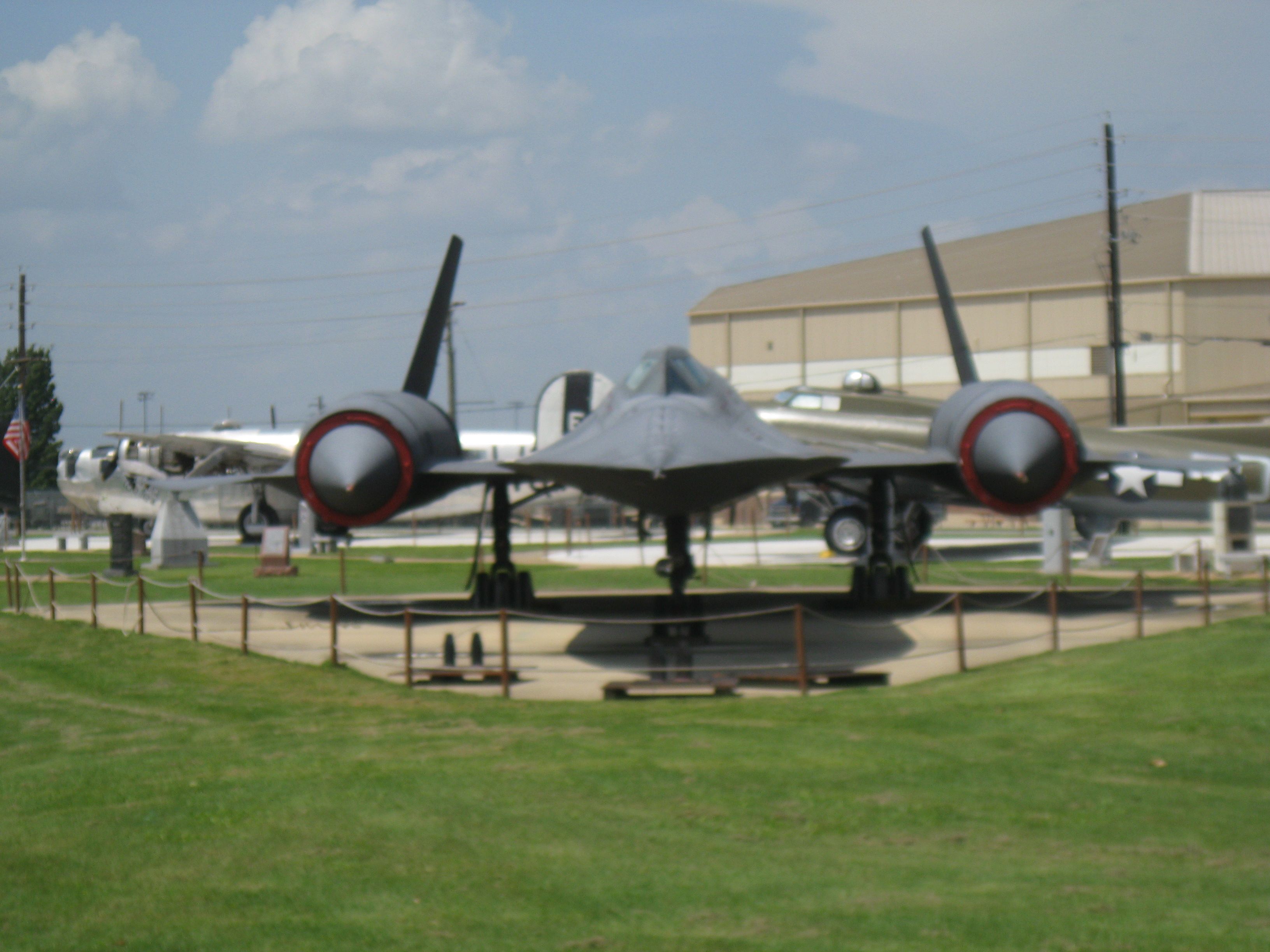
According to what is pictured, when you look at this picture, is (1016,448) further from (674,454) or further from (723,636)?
(674,454)

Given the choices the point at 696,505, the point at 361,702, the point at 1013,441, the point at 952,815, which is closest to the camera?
the point at 952,815

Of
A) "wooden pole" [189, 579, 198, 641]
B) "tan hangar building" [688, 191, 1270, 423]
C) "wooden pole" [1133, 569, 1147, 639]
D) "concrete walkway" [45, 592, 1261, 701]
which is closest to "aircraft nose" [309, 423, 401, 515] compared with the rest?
"concrete walkway" [45, 592, 1261, 701]

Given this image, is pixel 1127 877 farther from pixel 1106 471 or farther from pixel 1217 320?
pixel 1217 320

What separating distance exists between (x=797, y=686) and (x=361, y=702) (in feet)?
11.4

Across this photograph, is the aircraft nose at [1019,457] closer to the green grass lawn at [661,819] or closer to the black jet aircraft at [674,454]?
the black jet aircraft at [674,454]

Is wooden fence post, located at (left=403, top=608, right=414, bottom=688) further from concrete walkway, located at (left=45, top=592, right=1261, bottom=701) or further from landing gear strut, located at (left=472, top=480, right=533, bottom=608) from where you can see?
landing gear strut, located at (left=472, top=480, right=533, bottom=608)

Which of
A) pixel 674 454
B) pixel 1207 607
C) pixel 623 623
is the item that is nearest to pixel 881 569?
pixel 1207 607

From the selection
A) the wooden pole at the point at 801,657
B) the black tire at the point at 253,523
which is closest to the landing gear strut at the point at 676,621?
the wooden pole at the point at 801,657

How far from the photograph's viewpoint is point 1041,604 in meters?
17.3

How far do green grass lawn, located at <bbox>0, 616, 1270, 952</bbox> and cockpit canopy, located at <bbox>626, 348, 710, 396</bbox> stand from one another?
4.30 metres

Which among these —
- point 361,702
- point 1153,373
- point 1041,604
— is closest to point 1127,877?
point 361,702

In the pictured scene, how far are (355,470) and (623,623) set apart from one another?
438 centimetres

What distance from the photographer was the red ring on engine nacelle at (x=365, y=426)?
593 inches

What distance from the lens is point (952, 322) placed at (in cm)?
1888
